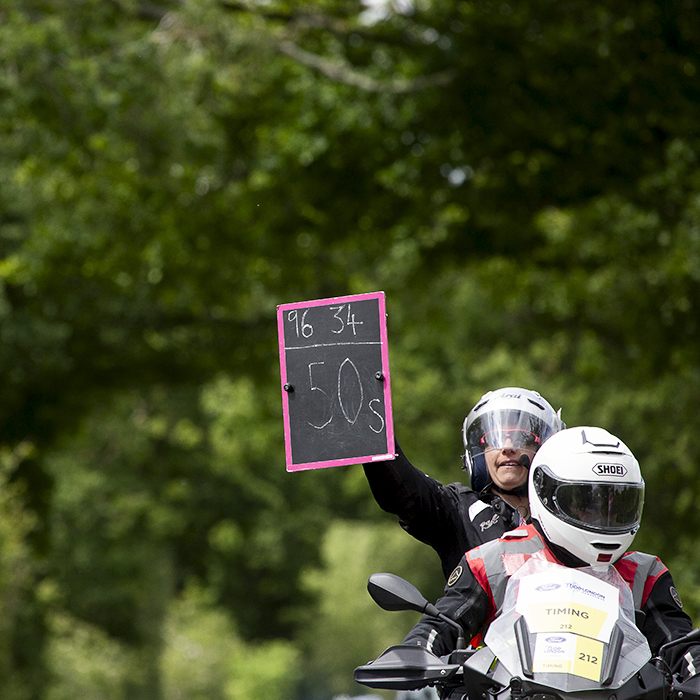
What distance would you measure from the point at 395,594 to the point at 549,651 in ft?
1.48

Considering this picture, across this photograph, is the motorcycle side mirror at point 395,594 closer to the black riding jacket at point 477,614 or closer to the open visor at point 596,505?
the black riding jacket at point 477,614

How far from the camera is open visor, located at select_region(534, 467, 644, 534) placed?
3.04 meters

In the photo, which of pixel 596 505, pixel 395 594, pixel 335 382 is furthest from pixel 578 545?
pixel 335 382

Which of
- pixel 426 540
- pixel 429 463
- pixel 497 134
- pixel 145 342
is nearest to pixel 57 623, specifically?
pixel 429 463

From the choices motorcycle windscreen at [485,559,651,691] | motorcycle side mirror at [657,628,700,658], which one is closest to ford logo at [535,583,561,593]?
motorcycle windscreen at [485,559,651,691]

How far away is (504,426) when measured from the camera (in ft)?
13.0

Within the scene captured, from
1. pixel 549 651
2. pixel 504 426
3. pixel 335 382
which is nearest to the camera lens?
pixel 549 651

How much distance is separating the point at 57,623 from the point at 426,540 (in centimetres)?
2425

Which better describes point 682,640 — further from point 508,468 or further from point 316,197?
point 316,197

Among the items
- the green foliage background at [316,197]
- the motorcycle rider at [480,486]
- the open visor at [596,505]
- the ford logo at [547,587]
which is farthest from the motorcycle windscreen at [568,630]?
the green foliage background at [316,197]

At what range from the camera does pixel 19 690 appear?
64.3 ft

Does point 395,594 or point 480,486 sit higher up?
point 480,486

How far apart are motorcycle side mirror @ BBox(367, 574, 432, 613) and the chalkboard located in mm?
529

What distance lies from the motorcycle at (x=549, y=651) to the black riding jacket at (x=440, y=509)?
67 cm
